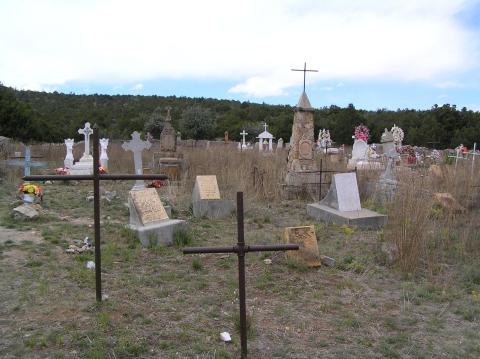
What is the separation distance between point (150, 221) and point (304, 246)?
2.51m

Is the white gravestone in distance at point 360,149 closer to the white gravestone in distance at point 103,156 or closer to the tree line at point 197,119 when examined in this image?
the tree line at point 197,119

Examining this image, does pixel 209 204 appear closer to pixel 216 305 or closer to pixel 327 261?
pixel 327 261

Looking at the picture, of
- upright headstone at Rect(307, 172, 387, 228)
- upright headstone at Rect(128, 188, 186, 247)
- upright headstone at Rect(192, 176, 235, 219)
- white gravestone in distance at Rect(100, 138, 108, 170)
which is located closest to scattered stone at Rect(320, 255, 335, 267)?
upright headstone at Rect(128, 188, 186, 247)

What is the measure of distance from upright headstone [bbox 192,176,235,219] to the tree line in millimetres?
16851

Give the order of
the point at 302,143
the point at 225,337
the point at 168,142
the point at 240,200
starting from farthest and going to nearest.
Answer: the point at 168,142, the point at 302,143, the point at 225,337, the point at 240,200

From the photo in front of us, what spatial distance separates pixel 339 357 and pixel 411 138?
3415 cm

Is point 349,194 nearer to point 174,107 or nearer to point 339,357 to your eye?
point 339,357

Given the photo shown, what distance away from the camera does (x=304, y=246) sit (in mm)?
6082

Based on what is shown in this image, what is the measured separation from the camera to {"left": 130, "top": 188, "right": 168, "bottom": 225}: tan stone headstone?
7342 mm

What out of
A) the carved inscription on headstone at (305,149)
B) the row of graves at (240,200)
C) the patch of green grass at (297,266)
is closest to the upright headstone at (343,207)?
the row of graves at (240,200)

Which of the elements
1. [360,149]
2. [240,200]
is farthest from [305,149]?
[240,200]

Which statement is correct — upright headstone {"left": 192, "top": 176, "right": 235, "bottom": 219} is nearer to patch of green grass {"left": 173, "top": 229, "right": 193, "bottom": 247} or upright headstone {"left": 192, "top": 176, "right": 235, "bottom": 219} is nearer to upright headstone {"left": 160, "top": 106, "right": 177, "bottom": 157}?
patch of green grass {"left": 173, "top": 229, "right": 193, "bottom": 247}

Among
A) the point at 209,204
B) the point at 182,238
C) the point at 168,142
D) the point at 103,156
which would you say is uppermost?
the point at 168,142

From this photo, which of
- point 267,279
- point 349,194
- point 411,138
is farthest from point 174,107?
point 267,279
